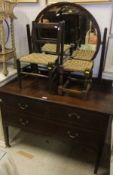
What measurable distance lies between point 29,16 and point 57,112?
3.40 feet

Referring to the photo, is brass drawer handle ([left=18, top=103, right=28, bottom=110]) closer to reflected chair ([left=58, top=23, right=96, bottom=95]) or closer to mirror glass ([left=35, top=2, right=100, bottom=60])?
reflected chair ([left=58, top=23, right=96, bottom=95])

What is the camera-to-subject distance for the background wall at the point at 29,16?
5.12ft

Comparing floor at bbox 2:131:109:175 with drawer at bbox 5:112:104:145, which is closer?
drawer at bbox 5:112:104:145

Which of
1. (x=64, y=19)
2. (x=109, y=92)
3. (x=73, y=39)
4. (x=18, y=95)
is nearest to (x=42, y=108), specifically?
(x=18, y=95)

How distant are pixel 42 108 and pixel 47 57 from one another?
0.45 m

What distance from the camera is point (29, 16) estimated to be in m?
1.81

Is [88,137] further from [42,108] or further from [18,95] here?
[18,95]

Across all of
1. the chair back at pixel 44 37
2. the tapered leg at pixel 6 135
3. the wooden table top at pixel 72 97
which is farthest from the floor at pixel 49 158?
the chair back at pixel 44 37

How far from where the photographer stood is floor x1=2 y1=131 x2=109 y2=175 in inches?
64.1

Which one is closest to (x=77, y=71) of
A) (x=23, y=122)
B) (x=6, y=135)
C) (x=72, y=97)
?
(x=72, y=97)

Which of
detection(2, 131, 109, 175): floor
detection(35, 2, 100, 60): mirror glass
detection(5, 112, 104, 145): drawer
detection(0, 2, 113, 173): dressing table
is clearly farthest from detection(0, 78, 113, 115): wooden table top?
detection(2, 131, 109, 175): floor

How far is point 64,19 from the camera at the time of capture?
1.67m

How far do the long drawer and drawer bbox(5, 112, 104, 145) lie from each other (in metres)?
0.05

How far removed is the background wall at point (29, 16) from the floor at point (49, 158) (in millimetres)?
269
